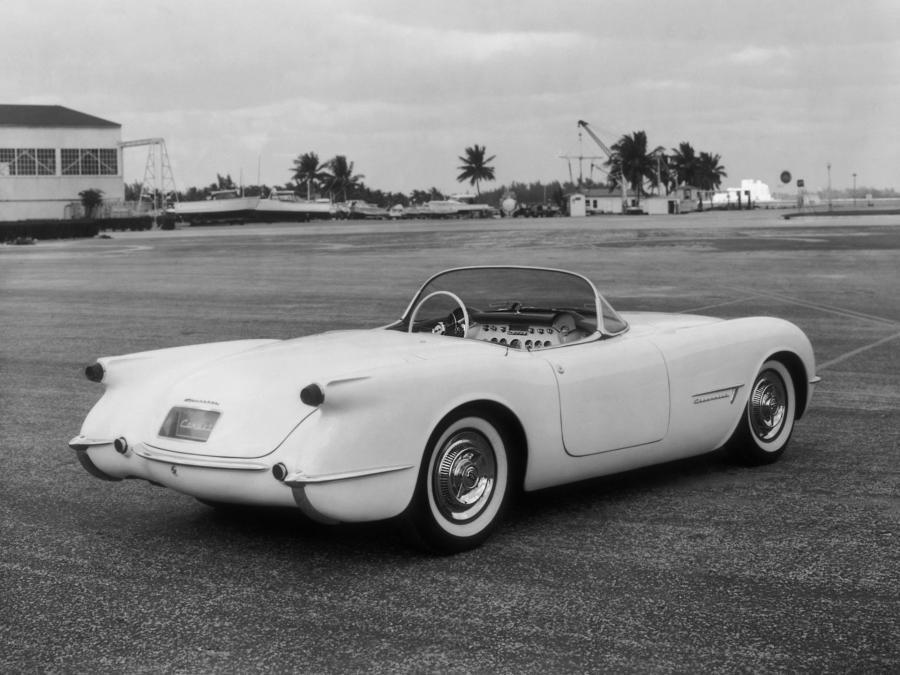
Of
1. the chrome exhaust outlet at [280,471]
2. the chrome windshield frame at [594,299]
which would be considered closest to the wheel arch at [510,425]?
the chrome exhaust outlet at [280,471]

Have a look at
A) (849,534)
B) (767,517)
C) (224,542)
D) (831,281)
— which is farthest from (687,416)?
(831,281)

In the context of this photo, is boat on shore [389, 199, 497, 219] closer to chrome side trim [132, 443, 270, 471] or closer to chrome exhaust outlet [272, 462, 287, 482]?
chrome side trim [132, 443, 270, 471]

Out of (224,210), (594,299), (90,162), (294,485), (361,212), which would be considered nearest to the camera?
(294,485)

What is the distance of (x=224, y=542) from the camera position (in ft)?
16.8

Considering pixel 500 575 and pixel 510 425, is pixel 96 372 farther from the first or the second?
pixel 500 575

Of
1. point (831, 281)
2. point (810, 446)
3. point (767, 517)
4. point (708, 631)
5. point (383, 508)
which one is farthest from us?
point (831, 281)

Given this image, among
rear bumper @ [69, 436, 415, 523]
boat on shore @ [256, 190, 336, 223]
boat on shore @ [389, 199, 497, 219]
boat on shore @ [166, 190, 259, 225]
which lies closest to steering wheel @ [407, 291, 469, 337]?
rear bumper @ [69, 436, 415, 523]

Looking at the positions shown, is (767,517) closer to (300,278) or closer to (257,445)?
(257,445)

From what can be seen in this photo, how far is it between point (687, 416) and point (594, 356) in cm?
71

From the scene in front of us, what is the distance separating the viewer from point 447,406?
476cm

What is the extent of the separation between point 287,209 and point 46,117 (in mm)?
27321

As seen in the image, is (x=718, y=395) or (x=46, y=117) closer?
(x=718, y=395)

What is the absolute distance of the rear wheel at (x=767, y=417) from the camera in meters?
6.43

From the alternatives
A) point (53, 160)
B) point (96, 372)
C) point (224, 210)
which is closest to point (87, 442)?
point (96, 372)
